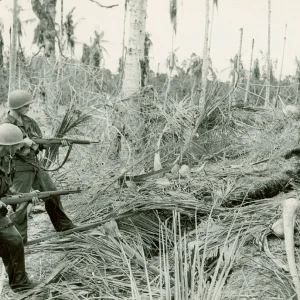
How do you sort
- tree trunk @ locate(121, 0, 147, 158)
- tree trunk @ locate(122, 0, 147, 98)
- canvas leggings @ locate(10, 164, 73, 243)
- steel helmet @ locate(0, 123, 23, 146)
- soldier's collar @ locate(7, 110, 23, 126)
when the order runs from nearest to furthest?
steel helmet @ locate(0, 123, 23, 146), canvas leggings @ locate(10, 164, 73, 243), soldier's collar @ locate(7, 110, 23, 126), tree trunk @ locate(121, 0, 147, 158), tree trunk @ locate(122, 0, 147, 98)

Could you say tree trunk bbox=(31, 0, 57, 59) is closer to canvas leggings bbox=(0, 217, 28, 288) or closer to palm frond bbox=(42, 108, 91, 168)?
palm frond bbox=(42, 108, 91, 168)

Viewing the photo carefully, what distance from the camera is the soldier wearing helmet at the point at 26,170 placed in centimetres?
395

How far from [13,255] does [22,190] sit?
0.85 meters

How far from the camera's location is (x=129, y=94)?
6.56 meters

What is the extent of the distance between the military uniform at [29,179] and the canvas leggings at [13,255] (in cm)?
60

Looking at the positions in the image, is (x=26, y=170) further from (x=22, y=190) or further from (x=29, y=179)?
(x=22, y=190)

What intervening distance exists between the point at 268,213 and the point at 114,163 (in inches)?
111

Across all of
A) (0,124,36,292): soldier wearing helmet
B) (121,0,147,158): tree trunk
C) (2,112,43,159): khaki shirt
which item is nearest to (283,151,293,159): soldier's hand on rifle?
(121,0,147,158): tree trunk

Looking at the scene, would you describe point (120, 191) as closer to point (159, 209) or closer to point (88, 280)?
point (159, 209)

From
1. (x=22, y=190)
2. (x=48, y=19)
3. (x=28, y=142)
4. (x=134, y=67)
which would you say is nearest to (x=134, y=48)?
(x=134, y=67)

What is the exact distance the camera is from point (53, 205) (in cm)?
425

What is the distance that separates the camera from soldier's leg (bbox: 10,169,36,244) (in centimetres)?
389

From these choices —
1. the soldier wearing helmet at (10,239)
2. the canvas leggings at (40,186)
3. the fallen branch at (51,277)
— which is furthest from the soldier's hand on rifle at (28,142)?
the fallen branch at (51,277)

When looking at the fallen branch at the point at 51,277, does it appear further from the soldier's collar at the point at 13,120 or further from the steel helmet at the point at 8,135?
the soldier's collar at the point at 13,120
